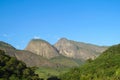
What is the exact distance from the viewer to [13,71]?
176875 mm

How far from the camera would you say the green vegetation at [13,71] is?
558 feet

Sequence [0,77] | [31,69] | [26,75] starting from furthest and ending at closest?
[31,69]
[26,75]
[0,77]

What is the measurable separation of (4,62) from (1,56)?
4.01 meters

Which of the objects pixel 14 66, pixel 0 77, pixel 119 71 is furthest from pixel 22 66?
pixel 119 71

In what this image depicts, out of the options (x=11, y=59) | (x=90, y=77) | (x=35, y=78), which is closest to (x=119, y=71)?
(x=90, y=77)

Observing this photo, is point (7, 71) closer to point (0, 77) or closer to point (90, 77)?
point (0, 77)

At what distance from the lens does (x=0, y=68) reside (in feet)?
561

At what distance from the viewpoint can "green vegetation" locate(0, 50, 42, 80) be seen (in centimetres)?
17004

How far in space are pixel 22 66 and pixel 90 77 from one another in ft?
144

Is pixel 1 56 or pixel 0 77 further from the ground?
pixel 1 56

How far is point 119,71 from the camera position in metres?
189

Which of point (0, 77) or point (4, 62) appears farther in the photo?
point (4, 62)

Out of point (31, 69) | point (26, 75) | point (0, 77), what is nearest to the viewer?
point (0, 77)

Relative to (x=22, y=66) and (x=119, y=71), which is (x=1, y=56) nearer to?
(x=22, y=66)
